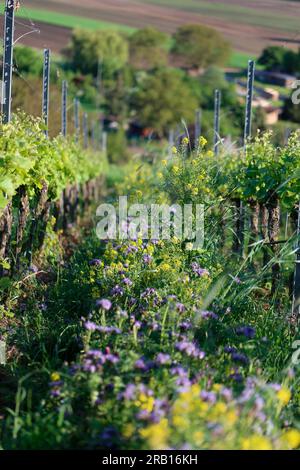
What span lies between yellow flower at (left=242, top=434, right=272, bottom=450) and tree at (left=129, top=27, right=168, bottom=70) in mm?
77863

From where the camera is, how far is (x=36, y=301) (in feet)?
21.1

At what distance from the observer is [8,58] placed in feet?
26.1

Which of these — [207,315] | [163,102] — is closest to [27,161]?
[207,315]

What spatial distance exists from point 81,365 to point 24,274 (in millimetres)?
3203

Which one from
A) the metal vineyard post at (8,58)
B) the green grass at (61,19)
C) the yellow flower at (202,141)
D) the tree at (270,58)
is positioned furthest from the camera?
the tree at (270,58)

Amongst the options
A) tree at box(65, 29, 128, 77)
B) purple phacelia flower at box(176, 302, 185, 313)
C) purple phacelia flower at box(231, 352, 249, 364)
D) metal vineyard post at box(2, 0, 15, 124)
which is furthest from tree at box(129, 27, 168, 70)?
purple phacelia flower at box(231, 352, 249, 364)

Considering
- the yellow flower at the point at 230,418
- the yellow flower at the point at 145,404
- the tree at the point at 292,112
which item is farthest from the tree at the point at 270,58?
the tree at the point at 292,112

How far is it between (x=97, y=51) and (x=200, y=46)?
840 centimetres

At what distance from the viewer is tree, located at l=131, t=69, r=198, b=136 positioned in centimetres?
7131

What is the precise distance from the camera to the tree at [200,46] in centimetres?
7212

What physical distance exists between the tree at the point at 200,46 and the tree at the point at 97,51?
5.21 metres

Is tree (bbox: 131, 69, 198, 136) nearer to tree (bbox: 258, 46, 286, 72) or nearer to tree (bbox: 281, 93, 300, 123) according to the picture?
tree (bbox: 281, 93, 300, 123)

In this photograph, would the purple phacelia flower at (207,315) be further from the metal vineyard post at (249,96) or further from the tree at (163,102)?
the tree at (163,102)
